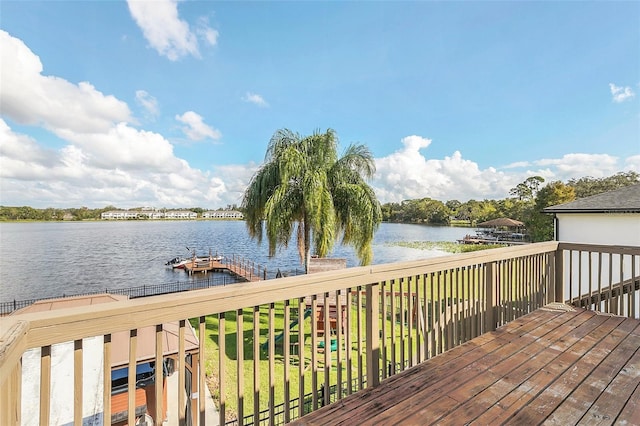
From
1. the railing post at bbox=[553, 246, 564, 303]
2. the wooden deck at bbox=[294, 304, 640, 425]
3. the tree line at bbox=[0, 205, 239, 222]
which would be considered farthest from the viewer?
the tree line at bbox=[0, 205, 239, 222]

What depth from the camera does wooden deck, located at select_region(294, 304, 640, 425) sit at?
1.60 meters

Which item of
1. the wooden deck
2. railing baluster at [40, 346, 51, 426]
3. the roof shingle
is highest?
the roof shingle

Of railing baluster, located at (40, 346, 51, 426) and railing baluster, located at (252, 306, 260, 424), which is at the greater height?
railing baluster, located at (40, 346, 51, 426)

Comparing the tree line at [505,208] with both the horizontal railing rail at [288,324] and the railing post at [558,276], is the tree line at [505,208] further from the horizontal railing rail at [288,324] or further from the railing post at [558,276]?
the horizontal railing rail at [288,324]

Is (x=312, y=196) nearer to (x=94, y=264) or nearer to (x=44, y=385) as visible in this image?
(x=44, y=385)

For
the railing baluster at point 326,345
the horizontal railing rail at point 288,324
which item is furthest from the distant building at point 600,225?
the railing baluster at point 326,345

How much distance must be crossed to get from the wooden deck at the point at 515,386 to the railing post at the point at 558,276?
35.2 inches

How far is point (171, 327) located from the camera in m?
4.47

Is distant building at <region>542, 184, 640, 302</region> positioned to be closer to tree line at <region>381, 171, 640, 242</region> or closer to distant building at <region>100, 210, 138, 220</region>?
tree line at <region>381, 171, 640, 242</region>

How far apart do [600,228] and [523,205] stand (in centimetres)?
3287

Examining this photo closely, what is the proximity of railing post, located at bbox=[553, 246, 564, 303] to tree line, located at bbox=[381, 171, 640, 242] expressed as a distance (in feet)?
14.7

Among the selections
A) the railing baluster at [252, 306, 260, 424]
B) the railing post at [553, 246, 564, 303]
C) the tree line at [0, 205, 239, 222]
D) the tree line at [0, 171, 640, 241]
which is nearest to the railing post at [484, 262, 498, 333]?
the railing post at [553, 246, 564, 303]

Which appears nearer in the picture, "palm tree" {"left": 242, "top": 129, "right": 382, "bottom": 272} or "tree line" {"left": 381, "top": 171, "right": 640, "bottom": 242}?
"palm tree" {"left": 242, "top": 129, "right": 382, "bottom": 272}

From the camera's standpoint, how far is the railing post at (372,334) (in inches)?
75.5
